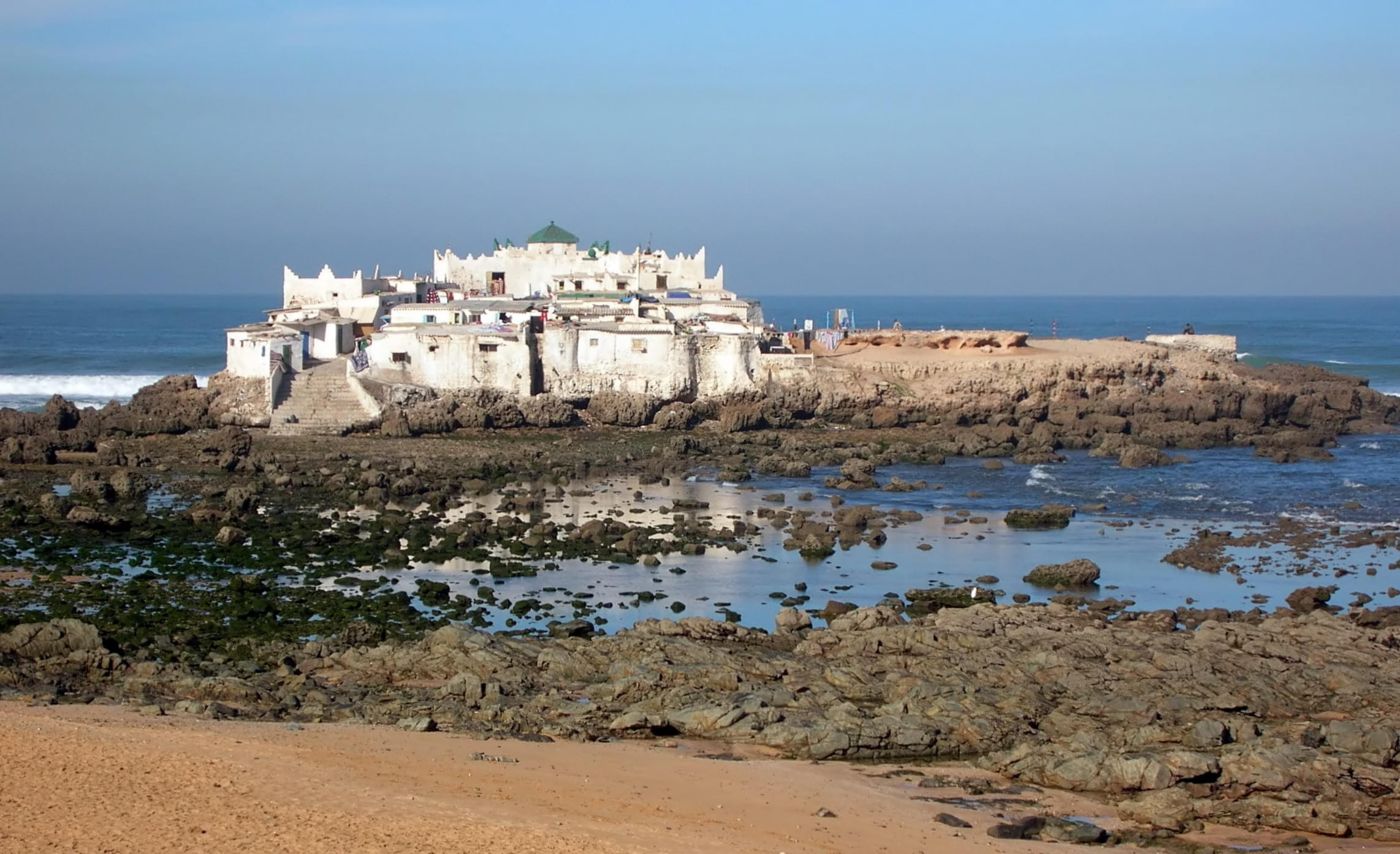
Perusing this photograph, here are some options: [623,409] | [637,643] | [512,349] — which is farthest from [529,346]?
[637,643]

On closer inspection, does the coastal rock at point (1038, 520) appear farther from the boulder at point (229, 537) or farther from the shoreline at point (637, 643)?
the boulder at point (229, 537)

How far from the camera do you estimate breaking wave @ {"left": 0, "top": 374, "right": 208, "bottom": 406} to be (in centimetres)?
4997

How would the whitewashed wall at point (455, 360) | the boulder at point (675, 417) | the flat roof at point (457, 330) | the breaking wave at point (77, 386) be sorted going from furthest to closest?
the breaking wave at point (77, 386) → the flat roof at point (457, 330) → the whitewashed wall at point (455, 360) → the boulder at point (675, 417)

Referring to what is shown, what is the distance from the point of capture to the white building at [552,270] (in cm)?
5575

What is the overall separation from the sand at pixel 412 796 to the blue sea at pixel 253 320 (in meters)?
37.8

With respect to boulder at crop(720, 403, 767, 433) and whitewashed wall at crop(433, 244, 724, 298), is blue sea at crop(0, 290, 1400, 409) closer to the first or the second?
whitewashed wall at crop(433, 244, 724, 298)

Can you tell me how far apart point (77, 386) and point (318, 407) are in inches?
746

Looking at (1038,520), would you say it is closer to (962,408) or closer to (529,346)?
(962,408)

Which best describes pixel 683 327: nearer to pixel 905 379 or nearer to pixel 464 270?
pixel 905 379

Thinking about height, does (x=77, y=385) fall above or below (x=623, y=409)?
above

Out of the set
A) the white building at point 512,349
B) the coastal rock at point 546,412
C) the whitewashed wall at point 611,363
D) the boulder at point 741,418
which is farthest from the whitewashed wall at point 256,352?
the boulder at point 741,418

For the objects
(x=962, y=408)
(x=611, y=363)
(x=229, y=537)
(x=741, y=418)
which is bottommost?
(x=229, y=537)

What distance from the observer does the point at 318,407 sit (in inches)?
1515

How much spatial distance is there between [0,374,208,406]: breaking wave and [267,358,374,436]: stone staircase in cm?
1207
